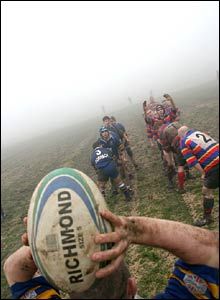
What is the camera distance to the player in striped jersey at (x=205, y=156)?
755 cm

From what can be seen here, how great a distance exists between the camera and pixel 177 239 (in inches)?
94.3

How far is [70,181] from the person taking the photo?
263cm

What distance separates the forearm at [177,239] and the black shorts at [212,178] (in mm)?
5367

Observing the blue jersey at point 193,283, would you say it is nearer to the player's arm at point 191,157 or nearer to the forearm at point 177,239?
the forearm at point 177,239

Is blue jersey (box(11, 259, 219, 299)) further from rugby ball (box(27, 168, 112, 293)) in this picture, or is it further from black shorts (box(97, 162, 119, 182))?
black shorts (box(97, 162, 119, 182))

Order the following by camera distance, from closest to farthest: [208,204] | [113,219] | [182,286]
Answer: [113,219] < [182,286] < [208,204]

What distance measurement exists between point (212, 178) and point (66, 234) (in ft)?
19.3

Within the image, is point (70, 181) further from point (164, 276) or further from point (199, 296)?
point (164, 276)

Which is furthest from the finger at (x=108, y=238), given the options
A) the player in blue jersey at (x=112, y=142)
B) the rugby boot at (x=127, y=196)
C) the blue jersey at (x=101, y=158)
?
the player in blue jersey at (x=112, y=142)

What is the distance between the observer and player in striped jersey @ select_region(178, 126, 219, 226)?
297 inches

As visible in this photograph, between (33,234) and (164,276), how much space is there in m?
5.10

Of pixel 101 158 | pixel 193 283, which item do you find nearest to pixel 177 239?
pixel 193 283

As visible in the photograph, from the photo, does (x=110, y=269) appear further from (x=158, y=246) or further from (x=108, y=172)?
(x=108, y=172)

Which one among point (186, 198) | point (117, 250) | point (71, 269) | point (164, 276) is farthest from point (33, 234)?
point (186, 198)
